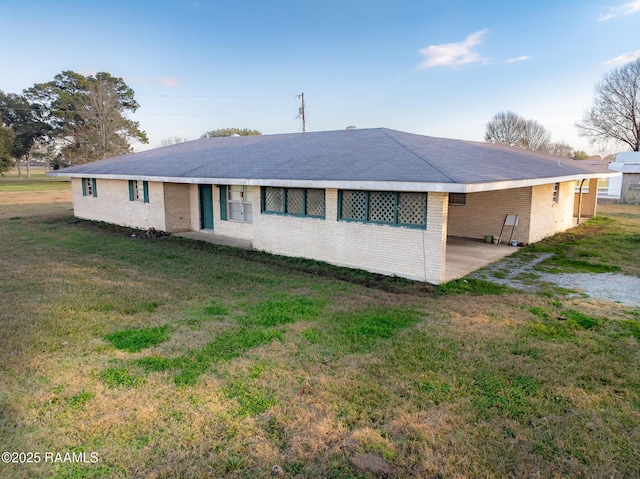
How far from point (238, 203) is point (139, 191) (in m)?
4.89

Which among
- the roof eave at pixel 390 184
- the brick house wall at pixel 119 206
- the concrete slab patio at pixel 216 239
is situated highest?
the roof eave at pixel 390 184

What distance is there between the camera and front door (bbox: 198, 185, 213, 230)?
15877 millimetres

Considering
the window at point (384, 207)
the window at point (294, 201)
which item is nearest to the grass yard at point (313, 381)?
the window at point (384, 207)

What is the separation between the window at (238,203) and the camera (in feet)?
48.3

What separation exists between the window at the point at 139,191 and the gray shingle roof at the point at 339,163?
522mm

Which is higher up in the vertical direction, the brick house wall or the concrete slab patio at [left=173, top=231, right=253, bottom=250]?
the brick house wall

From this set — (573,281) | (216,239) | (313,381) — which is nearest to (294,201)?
(216,239)

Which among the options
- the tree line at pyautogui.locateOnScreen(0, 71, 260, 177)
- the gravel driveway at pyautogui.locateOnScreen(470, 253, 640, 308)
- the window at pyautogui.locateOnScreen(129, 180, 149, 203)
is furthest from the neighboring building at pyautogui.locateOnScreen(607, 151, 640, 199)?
the tree line at pyautogui.locateOnScreen(0, 71, 260, 177)

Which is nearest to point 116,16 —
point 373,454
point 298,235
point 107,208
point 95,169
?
point 95,169

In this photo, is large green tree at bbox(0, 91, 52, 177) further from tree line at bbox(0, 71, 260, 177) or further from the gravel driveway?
the gravel driveway

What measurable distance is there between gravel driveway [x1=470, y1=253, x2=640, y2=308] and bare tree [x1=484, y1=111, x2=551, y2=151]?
5410cm

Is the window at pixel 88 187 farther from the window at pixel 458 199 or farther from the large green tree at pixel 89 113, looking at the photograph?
the large green tree at pixel 89 113

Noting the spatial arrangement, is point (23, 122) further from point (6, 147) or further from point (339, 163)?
point (339, 163)

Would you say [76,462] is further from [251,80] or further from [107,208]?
[251,80]
